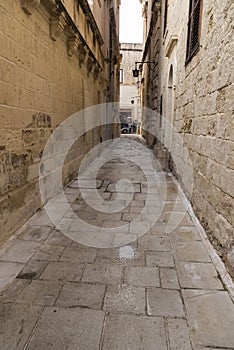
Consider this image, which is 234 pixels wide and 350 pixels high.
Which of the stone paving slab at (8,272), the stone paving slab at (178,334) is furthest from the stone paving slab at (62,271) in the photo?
the stone paving slab at (178,334)

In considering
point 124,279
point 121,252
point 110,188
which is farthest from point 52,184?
point 124,279

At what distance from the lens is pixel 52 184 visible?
3.65 metres

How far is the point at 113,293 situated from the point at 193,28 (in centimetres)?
339

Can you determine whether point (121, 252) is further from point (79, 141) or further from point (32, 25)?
point (79, 141)

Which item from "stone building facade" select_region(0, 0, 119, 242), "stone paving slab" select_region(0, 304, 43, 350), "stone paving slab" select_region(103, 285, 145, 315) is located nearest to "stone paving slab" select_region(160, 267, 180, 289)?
"stone paving slab" select_region(103, 285, 145, 315)

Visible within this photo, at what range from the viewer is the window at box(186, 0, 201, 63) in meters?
3.08

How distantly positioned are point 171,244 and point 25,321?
4.60ft

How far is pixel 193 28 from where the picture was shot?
11.0 ft

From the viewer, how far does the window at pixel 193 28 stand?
308 cm

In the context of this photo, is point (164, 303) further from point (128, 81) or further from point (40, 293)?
point (128, 81)

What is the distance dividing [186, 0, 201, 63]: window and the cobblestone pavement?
2.25 metres

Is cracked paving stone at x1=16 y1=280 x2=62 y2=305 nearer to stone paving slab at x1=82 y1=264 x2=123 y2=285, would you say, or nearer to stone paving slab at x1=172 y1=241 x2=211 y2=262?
stone paving slab at x1=82 y1=264 x2=123 y2=285

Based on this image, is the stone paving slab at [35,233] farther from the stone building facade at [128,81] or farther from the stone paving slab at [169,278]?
the stone building facade at [128,81]

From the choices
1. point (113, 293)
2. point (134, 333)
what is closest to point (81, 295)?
point (113, 293)
